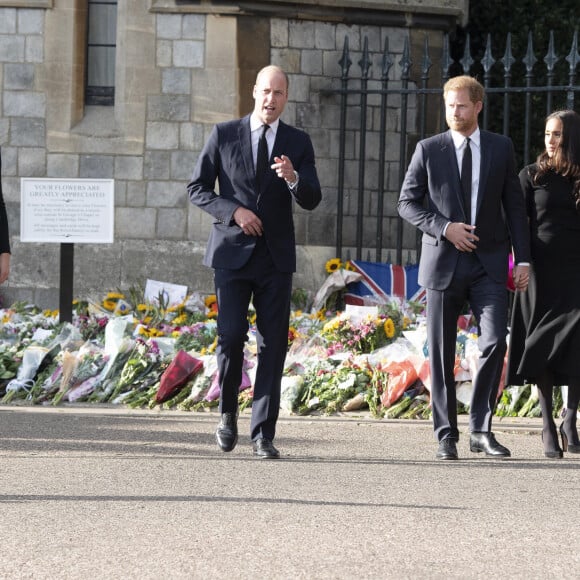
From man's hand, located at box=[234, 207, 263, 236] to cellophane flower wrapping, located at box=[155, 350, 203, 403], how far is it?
2.43 m

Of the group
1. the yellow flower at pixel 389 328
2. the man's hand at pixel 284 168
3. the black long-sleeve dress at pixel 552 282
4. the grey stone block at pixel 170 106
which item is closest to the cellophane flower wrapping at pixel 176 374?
the yellow flower at pixel 389 328

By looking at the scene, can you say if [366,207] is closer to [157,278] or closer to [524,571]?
[157,278]

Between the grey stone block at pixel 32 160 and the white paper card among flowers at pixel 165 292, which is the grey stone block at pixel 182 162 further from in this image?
the grey stone block at pixel 32 160

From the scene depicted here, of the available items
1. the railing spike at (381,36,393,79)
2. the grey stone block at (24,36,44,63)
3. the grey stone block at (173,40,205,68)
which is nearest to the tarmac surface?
the railing spike at (381,36,393,79)

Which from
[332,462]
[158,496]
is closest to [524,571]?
[158,496]

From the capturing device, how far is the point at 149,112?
1280 cm

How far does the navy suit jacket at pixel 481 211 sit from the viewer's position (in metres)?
6.61

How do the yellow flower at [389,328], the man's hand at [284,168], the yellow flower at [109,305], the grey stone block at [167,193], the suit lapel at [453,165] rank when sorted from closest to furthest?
1. the man's hand at [284,168]
2. the suit lapel at [453,165]
3. the yellow flower at [389,328]
4. the yellow flower at [109,305]
5. the grey stone block at [167,193]

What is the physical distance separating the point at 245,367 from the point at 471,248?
8.85 feet

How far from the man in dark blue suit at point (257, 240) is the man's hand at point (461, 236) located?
0.65 meters

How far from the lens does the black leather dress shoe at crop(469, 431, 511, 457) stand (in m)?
6.57

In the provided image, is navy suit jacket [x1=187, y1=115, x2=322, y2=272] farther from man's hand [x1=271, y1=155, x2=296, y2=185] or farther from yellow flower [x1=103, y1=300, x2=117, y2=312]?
yellow flower [x1=103, y1=300, x2=117, y2=312]

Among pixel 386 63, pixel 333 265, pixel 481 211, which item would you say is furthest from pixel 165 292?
pixel 481 211

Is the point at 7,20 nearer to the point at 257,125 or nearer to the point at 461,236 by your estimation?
the point at 257,125
